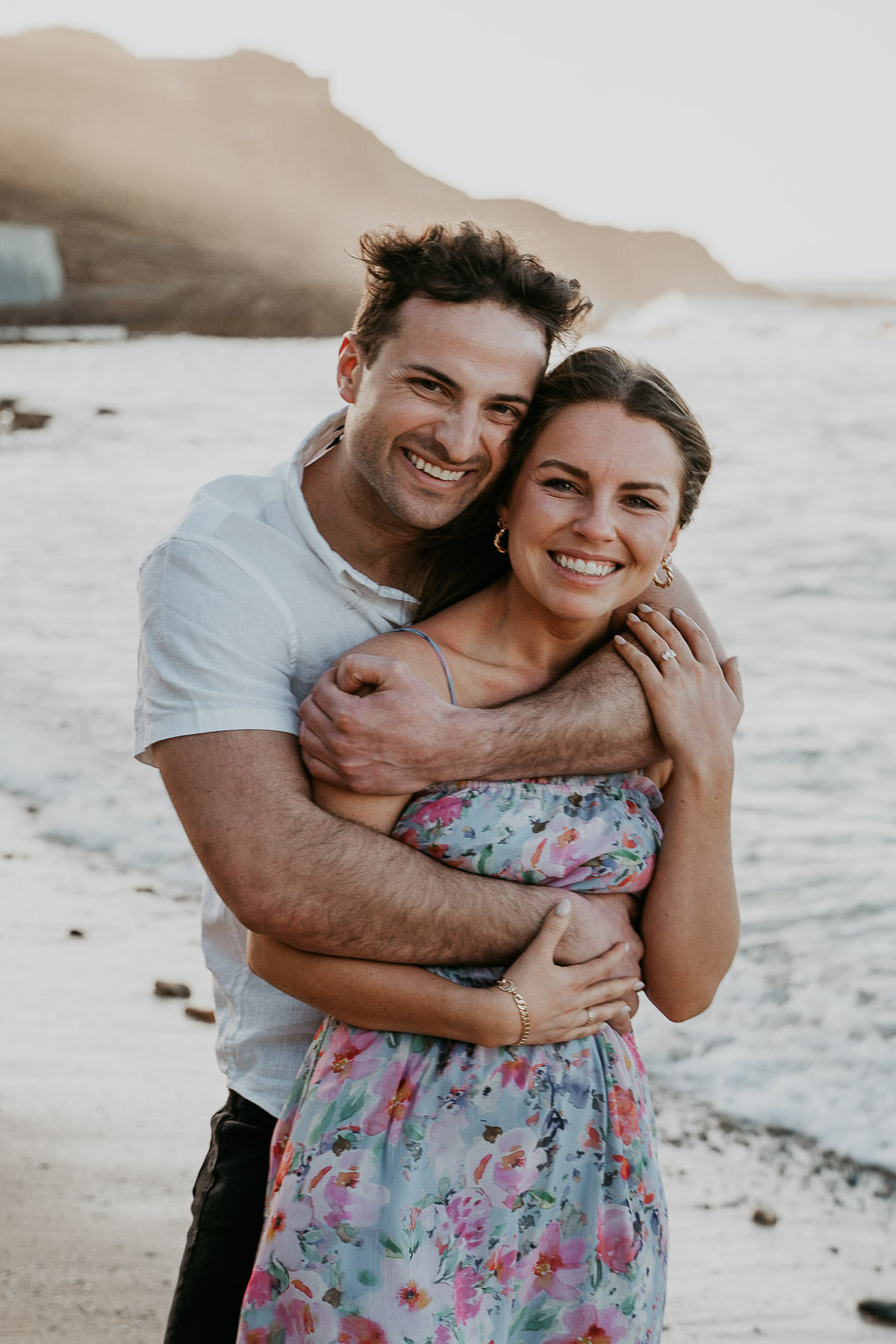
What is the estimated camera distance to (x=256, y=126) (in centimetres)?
8075

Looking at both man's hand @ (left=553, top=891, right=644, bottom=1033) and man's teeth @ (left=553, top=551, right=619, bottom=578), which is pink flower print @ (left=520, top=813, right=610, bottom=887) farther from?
man's teeth @ (left=553, top=551, right=619, bottom=578)

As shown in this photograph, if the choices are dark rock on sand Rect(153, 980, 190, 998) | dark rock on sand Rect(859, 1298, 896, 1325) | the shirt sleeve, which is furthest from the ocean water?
the shirt sleeve

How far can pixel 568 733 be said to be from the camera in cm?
201

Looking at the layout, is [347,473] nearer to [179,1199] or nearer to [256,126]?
[179,1199]

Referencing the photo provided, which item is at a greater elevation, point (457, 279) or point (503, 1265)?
point (457, 279)

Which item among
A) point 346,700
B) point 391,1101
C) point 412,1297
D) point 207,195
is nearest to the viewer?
point 412,1297

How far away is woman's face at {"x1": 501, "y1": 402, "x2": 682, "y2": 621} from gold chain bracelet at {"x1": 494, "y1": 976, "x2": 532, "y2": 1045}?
648 millimetres

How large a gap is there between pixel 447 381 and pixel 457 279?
7.3 inches

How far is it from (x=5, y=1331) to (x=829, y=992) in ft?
10.4

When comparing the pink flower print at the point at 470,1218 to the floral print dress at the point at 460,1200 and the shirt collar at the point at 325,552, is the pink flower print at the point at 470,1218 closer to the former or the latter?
the floral print dress at the point at 460,1200

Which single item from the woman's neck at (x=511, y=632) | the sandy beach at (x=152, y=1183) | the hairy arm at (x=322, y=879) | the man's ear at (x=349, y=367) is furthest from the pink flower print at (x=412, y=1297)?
the man's ear at (x=349, y=367)

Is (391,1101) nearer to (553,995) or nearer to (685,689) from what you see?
(553,995)

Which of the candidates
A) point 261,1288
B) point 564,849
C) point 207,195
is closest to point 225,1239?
point 261,1288

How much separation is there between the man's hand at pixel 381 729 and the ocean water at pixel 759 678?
253cm
